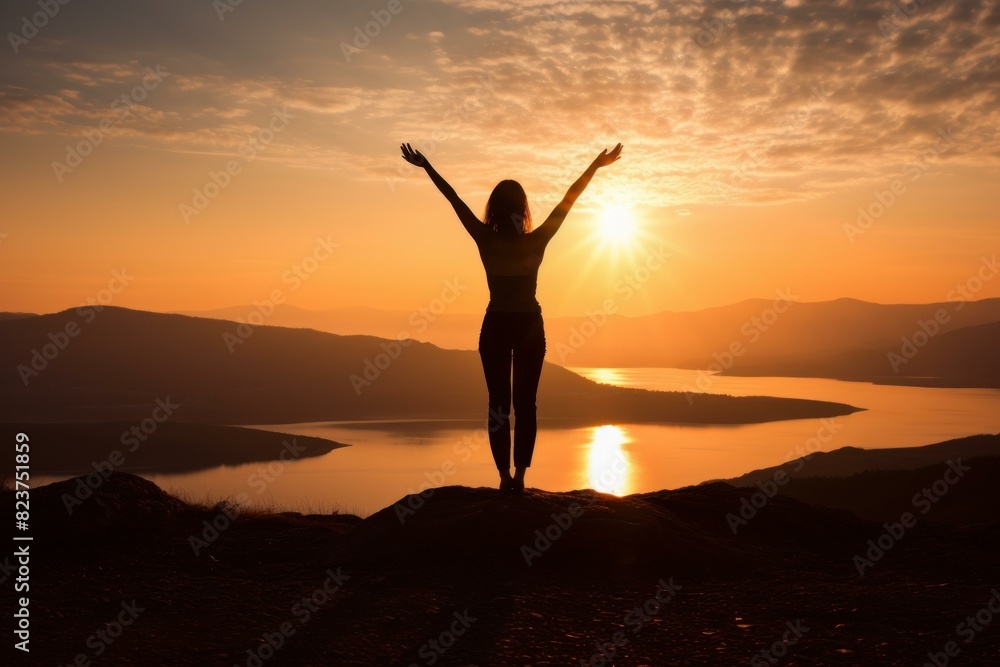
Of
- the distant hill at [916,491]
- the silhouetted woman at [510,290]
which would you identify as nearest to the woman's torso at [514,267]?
the silhouetted woman at [510,290]

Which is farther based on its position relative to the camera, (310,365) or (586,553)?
(310,365)

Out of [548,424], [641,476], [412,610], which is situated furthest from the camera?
[548,424]

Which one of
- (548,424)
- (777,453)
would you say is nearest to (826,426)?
(777,453)

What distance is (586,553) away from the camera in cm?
678

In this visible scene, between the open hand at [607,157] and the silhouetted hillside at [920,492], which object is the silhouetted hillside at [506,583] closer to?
the open hand at [607,157]

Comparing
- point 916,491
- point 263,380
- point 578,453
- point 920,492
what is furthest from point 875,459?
point 263,380

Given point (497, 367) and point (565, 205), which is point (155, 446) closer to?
point (497, 367)

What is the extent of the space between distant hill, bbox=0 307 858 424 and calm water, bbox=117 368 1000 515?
10.6m

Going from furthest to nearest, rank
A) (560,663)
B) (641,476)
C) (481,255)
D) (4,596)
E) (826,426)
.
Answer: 1. (826,426)
2. (641,476)
3. (481,255)
4. (4,596)
5. (560,663)

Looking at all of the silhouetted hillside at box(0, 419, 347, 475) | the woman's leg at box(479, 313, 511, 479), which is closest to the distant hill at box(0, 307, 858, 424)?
the silhouetted hillside at box(0, 419, 347, 475)

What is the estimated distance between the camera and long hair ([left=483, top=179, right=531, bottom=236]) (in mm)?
7242

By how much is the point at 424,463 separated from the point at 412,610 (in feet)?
208

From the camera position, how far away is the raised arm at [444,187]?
718cm

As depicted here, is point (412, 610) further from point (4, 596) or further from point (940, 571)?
point (940, 571)
